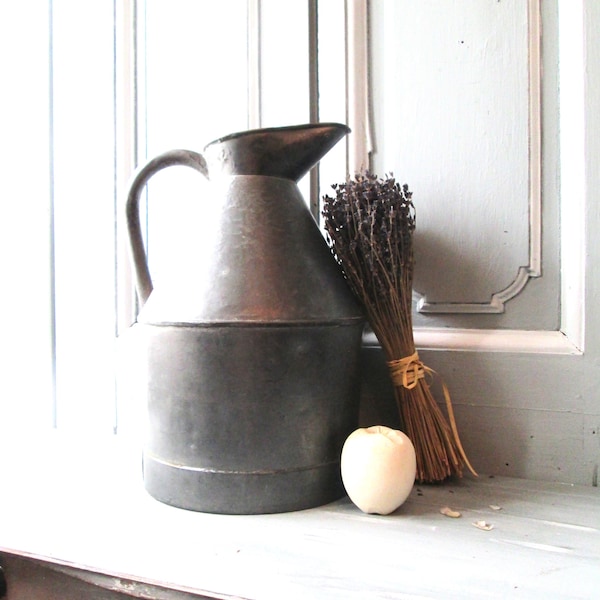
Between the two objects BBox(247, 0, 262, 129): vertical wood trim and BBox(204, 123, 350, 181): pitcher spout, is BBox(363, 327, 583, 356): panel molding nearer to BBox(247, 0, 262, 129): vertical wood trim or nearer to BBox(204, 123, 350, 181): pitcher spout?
BBox(204, 123, 350, 181): pitcher spout

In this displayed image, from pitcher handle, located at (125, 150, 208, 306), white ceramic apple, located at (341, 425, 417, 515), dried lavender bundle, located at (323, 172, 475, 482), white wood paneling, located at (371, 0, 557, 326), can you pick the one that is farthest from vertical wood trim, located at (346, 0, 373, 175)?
white ceramic apple, located at (341, 425, 417, 515)

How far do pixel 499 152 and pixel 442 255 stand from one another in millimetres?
169

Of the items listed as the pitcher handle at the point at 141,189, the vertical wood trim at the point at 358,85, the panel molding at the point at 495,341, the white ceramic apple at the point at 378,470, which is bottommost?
the white ceramic apple at the point at 378,470

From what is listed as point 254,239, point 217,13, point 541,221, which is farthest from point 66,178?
point 541,221

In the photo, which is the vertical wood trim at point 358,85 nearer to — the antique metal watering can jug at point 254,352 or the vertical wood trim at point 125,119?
the antique metal watering can jug at point 254,352

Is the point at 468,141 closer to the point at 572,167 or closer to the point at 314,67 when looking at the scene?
the point at 572,167

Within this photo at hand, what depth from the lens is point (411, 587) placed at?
450 millimetres

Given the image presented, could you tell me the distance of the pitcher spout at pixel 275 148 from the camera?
660 millimetres

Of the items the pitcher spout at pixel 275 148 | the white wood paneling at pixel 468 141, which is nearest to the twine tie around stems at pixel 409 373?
the white wood paneling at pixel 468 141

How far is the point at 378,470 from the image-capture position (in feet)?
1.95

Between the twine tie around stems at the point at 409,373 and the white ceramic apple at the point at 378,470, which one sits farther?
the twine tie around stems at the point at 409,373

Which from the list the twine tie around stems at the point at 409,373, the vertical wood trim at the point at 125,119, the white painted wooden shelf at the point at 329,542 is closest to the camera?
the white painted wooden shelf at the point at 329,542

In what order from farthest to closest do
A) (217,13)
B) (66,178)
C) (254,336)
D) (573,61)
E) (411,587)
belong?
(66,178), (217,13), (573,61), (254,336), (411,587)

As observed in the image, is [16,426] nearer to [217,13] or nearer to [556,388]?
[217,13]
